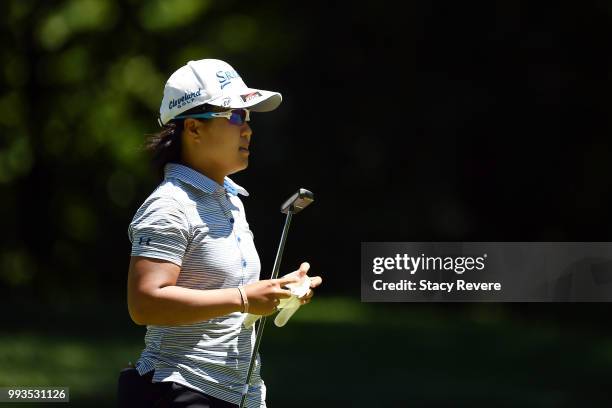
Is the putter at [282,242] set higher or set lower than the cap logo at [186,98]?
lower

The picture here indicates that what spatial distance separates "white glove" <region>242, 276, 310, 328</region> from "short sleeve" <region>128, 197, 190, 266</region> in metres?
0.32

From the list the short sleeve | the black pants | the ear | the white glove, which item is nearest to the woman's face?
the ear

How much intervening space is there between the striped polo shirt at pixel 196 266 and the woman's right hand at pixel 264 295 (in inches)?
6.0

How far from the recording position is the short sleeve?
10.7 feet

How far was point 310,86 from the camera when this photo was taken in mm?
22375

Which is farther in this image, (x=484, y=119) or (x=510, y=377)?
(x=484, y=119)

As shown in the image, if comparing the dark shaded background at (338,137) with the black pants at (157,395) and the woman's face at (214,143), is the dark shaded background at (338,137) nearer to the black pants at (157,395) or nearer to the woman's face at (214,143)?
the woman's face at (214,143)

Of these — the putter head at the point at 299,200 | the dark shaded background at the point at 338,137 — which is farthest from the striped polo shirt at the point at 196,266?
the dark shaded background at the point at 338,137

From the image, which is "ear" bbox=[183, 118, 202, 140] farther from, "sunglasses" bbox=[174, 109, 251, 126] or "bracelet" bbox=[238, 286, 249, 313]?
"bracelet" bbox=[238, 286, 249, 313]

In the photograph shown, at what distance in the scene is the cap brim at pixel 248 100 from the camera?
353 cm

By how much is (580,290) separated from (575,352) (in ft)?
11.3

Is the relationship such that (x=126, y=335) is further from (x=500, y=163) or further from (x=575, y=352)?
(x=500, y=163)

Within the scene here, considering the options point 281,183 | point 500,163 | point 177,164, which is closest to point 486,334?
point 500,163

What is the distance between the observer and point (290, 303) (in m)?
3.49
